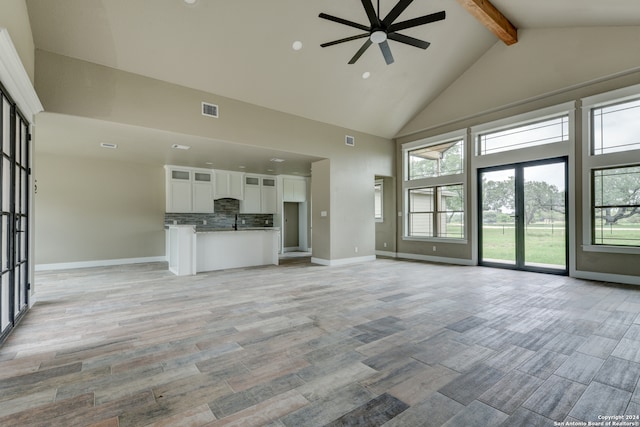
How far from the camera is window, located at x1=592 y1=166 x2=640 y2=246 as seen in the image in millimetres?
4844

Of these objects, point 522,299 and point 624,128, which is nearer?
point 522,299

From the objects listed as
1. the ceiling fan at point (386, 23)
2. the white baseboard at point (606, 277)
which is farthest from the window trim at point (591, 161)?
the ceiling fan at point (386, 23)

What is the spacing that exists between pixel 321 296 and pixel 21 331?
3.22 m

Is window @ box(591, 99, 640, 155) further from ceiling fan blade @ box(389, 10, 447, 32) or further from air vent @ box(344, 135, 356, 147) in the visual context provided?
air vent @ box(344, 135, 356, 147)

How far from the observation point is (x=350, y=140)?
24.3ft

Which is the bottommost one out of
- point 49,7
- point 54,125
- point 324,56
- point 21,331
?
point 21,331

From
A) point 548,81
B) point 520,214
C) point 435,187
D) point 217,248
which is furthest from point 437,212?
point 217,248

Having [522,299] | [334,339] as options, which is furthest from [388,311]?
[522,299]

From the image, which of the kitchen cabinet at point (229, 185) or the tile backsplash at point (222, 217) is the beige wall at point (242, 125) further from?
the kitchen cabinet at point (229, 185)

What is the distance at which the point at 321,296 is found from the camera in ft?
13.7

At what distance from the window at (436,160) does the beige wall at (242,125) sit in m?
0.64

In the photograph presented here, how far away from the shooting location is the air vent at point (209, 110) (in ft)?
16.9

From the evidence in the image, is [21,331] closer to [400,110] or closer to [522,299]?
[522,299]

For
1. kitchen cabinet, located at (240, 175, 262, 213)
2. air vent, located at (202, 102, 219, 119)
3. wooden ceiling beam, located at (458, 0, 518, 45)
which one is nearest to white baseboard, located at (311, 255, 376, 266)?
kitchen cabinet, located at (240, 175, 262, 213)
